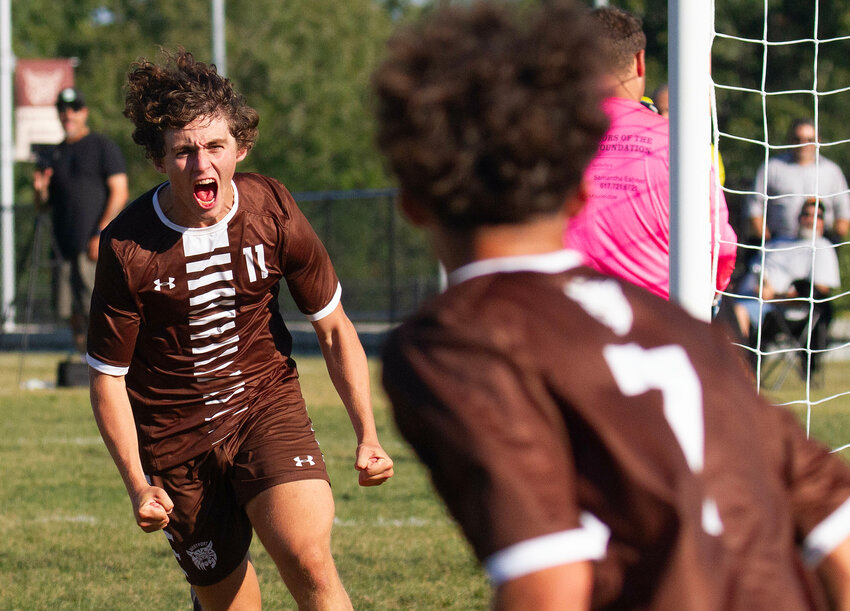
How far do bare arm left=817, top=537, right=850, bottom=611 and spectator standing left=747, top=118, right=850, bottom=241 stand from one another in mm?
7433

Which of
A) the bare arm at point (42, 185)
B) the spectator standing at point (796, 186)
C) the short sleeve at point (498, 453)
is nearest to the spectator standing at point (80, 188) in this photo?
the bare arm at point (42, 185)

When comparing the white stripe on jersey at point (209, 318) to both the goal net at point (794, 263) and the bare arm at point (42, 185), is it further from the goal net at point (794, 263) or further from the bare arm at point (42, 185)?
the bare arm at point (42, 185)

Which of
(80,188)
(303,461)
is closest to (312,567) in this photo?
(303,461)

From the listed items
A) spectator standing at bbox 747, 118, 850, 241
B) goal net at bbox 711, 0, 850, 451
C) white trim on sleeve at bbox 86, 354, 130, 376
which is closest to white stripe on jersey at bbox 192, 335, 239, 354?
white trim on sleeve at bbox 86, 354, 130, 376

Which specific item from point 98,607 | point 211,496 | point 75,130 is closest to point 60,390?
point 75,130

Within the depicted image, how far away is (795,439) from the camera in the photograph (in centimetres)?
168

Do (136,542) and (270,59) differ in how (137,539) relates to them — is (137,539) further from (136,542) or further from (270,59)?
(270,59)

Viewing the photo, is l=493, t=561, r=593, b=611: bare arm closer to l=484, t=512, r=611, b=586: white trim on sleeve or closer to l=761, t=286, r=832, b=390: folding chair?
l=484, t=512, r=611, b=586: white trim on sleeve

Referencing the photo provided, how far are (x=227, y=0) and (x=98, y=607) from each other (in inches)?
1413

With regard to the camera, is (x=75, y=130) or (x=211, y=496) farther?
(x=75, y=130)

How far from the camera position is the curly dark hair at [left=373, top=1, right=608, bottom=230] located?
1.46m

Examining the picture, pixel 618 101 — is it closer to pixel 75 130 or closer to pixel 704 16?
pixel 704 16

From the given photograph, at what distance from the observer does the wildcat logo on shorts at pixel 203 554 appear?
3744 mm

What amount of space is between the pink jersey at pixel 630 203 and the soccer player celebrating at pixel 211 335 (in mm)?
815
